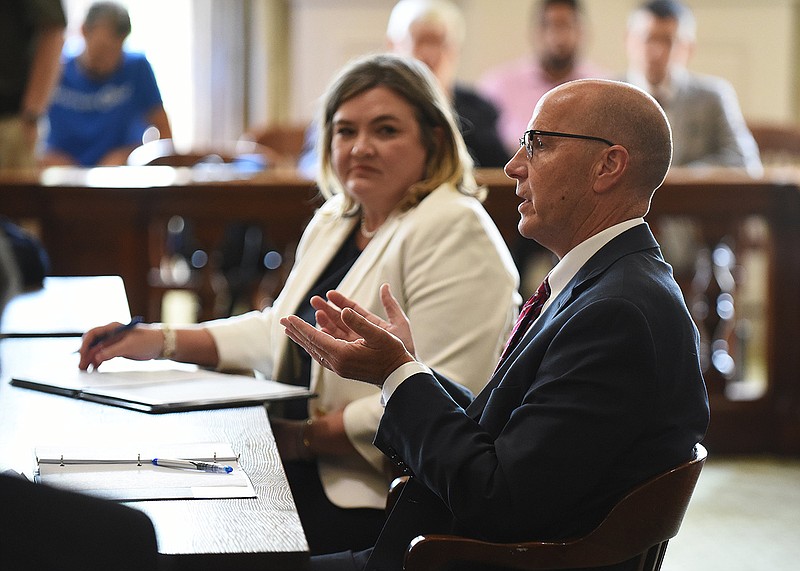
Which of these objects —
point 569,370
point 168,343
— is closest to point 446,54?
point 168,343

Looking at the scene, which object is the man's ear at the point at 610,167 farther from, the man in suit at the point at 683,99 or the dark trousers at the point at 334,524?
the man in suit at the point at 683,99

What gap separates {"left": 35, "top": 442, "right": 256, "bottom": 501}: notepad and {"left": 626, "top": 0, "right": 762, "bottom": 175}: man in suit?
3.83m

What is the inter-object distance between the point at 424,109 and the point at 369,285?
393 millimetres

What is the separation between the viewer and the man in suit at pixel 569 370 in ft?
4.41

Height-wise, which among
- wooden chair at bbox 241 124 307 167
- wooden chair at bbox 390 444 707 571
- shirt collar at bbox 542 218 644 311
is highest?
shirt collar at bbox 542 218 644 311

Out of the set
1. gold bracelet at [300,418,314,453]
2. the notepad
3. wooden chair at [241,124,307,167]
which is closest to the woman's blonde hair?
gold bracelet at [300,418,314,453]

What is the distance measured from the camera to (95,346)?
206 centimetres

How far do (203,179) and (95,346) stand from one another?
2.03 m

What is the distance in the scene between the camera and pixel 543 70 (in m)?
5.37

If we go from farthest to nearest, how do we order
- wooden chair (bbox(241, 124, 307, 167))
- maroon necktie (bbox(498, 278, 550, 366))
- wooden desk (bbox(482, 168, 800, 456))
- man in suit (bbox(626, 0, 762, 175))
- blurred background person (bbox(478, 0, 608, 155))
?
wooden chair (bbox(241, 124, 307, 167))
blurred background person (bbox(478, 0, 608, 155))
man in suit (bbox(626, 0, 762, 175))
wooden desk (bbox(482, 168, 800, 456))
maroon necktie (bbox(498, 278, 550, 366))

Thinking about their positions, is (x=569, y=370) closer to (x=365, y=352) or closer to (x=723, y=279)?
(x=365, y=352)

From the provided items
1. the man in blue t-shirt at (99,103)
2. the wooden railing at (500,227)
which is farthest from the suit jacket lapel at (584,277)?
the man in blue t-shirt at (99,103)

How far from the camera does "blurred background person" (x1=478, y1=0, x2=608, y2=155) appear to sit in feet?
17.2

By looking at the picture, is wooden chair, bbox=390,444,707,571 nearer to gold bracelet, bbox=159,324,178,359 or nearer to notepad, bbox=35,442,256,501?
notepad, bbox=35,442,256,501
